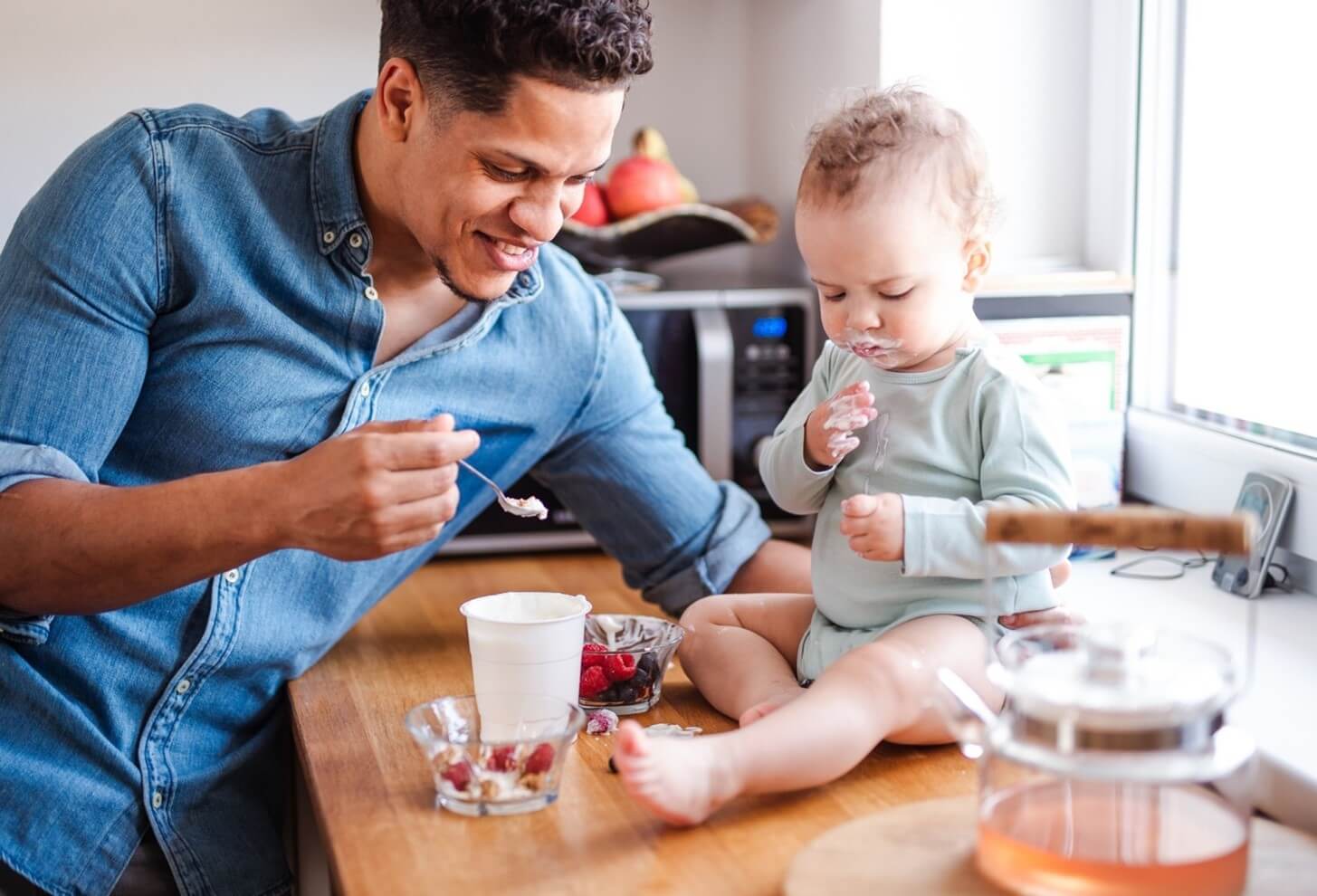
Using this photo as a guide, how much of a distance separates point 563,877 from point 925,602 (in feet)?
1.20

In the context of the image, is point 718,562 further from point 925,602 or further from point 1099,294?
point 1099,294

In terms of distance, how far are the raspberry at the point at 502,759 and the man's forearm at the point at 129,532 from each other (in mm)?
236

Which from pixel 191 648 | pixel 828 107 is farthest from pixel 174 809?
pixel 828 107

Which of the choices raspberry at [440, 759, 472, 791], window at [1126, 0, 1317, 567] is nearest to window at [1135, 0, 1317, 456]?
window at [1126, 0, 1317, 567]

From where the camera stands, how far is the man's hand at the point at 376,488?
98 centimetres

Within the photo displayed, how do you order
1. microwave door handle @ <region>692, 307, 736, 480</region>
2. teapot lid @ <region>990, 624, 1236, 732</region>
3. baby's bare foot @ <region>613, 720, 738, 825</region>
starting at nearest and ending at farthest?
teapot lid @ <region>990, 624, 1236, 732</region> → baby's bare foot @ <region>613, 720, 738, 825</region> → microwave door handle @ <region>692, 307, 736, 480</region>

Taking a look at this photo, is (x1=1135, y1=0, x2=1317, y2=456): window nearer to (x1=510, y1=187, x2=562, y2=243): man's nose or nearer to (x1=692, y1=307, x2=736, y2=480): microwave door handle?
(x1=692, y1=307, x2=736, y2=480): microwave door handle

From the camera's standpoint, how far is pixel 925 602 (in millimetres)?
1071

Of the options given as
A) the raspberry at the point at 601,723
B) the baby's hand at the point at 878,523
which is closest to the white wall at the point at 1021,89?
the baby's hand at the point at 878,523

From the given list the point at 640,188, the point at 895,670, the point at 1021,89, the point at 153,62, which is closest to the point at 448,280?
the point at 895,670

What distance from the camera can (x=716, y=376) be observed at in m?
1.79

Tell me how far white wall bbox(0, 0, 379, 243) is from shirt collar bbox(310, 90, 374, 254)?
0.77 meters

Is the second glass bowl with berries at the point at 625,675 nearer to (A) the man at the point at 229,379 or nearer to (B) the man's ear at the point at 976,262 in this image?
(A) the man at the point at 229,379

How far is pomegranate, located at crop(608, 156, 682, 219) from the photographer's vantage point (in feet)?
6.12
